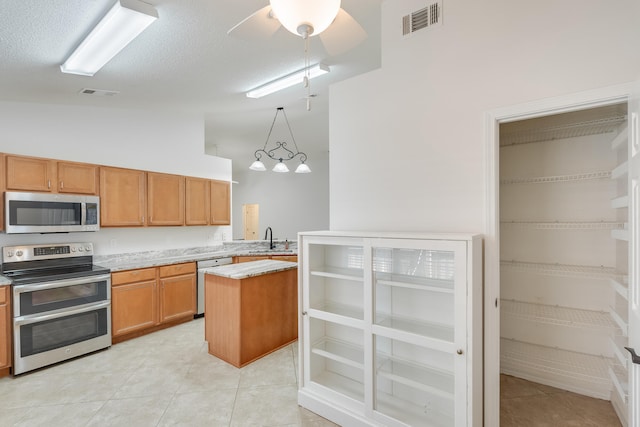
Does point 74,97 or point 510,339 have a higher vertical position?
point 74,97

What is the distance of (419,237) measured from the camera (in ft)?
6.19

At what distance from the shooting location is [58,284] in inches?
122

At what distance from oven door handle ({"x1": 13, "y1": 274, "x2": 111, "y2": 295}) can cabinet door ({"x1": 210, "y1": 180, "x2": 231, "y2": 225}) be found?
1.93m

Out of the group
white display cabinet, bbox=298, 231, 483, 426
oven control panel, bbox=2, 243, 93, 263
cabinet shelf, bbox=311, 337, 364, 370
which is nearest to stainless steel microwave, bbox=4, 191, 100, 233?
oven control panel, bbox=2, 243, 93, 263

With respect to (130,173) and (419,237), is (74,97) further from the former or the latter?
(419,237)

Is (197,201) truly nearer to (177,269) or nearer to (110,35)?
(177,269)

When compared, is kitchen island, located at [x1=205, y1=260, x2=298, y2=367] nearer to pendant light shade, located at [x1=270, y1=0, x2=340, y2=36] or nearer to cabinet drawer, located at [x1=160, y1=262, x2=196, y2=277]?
cabinet drawer, located at [x1=160, y1=262, x2=196, y2=277]

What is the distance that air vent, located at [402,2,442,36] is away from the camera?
2.19m

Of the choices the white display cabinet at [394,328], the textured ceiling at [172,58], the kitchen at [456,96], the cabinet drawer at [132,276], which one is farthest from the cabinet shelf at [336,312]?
the cabinet drawer at [132,276]

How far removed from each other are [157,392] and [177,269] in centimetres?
186

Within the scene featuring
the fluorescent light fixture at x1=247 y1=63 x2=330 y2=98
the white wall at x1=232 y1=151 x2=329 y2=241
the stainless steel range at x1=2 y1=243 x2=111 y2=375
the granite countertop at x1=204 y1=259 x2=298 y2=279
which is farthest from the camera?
the white wall at x1=232 y1=151 x2=329 y2=241

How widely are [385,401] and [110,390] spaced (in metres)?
2.28

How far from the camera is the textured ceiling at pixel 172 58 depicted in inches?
83.4

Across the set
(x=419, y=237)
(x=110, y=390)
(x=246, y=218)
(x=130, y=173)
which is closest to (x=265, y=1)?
(x=419, y=237)
